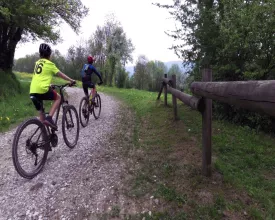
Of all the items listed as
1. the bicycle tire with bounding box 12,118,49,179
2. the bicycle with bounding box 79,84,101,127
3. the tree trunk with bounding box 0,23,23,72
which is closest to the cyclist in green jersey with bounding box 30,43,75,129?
the bicycle tire with bounding box 12,118,49,179

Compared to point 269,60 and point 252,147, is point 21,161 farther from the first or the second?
point 269,60

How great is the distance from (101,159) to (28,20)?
31.7 ft

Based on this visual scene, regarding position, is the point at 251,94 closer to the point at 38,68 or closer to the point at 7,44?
the point at 38,68

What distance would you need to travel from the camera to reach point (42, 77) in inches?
159

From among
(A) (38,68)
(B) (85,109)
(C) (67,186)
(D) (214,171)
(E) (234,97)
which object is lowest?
(C) (67,186)

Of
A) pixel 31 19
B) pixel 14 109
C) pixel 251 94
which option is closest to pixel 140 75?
pixel 31 19

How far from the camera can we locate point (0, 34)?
1270 centimetres

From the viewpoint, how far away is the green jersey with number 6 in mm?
4023

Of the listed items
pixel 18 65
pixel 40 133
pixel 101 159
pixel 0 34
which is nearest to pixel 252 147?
pixel 101 159

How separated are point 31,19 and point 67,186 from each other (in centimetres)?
1072

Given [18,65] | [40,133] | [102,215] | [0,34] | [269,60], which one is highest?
[18,65]

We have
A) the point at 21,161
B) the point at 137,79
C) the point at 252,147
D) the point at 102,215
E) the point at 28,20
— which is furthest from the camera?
the point at 137,79

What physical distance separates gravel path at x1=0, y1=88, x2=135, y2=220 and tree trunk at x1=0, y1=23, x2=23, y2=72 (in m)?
9.73

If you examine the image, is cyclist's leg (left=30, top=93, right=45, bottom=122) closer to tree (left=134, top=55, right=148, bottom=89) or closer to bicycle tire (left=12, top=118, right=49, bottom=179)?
bicycle tire (left=12, top=118, right=49, bottom=179)
